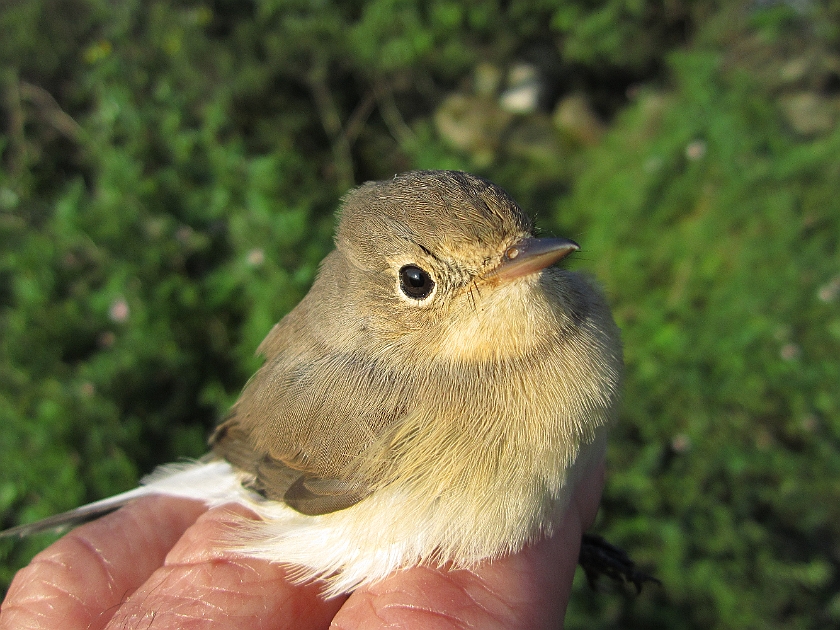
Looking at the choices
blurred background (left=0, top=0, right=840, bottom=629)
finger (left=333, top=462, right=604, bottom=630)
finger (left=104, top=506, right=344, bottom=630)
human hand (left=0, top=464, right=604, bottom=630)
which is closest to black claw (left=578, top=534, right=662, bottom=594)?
human hand (left=0, top=464, right=604, bottom=630)

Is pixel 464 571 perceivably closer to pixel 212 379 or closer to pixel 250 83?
pixel 212 379

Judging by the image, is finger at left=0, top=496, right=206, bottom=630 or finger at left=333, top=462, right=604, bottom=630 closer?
finger at left=333, top=462, right=604, bottom=630

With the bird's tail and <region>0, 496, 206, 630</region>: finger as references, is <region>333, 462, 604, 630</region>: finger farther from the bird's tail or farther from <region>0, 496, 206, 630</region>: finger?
<region>0, 496, 206, 630</region>: finger

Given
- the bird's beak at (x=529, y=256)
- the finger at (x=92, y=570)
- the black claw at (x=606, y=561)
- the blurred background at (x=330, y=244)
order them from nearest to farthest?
the bird's beak at (x=529, y=256), the finger at (x=92, y=570), the black claw at (x=606, y=561), the blurred background at (x=330, y=244)

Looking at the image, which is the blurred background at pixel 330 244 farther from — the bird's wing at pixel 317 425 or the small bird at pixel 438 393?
the small bird at pixel 438 393

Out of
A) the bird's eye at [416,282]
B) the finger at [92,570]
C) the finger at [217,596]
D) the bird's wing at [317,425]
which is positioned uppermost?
the bird's eye at [416,282]

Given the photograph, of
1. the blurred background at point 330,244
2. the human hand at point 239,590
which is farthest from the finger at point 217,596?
the blurred background at point 330,244

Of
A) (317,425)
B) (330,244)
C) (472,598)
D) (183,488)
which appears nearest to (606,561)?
(472,598)

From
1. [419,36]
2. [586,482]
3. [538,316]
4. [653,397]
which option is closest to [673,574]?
[653,397]
